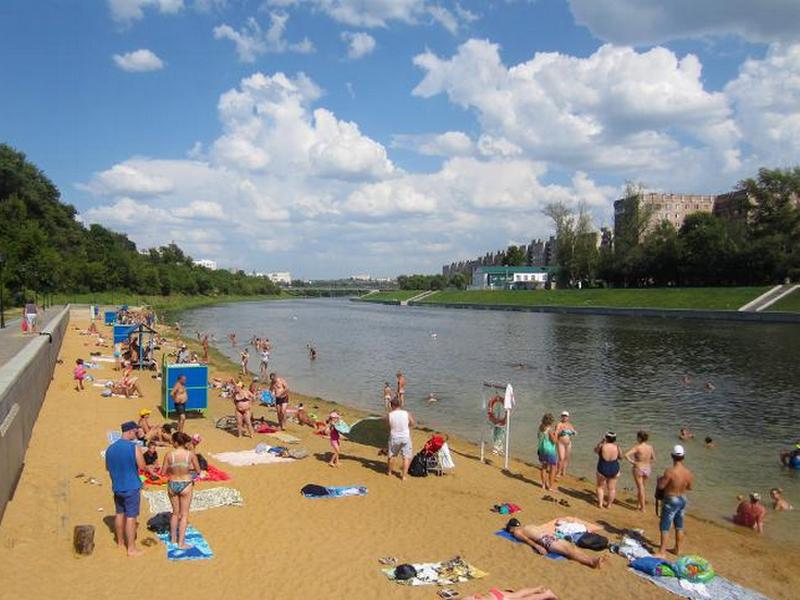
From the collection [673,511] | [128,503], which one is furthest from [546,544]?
Answer: [128,503]

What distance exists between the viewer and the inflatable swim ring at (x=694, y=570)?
8.95m

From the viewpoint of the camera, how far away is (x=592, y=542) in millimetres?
9977

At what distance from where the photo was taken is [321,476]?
13391mm

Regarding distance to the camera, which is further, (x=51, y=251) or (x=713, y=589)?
(x=51, y=251)

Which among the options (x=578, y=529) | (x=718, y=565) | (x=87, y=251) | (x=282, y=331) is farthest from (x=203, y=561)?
(x=87, y=251)

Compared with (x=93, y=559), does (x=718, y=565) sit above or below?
below

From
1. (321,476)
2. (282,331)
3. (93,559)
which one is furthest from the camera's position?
(282,331)

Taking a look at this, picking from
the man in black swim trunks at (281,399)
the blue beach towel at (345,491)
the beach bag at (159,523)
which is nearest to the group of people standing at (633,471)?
the blue beach towel at (345,491)

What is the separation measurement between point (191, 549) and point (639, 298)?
8713 cm

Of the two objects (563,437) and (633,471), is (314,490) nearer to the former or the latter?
(563,437)

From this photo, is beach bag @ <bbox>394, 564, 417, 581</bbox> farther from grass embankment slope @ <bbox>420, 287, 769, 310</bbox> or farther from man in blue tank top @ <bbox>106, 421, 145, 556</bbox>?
grass embankment slope @ <bbox>420, 287, 769, 310</bbox>

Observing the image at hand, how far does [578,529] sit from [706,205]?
6561 inches

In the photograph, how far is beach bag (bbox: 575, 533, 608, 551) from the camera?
9.93m

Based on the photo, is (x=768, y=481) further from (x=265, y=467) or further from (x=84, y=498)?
(x=84, y=498)
